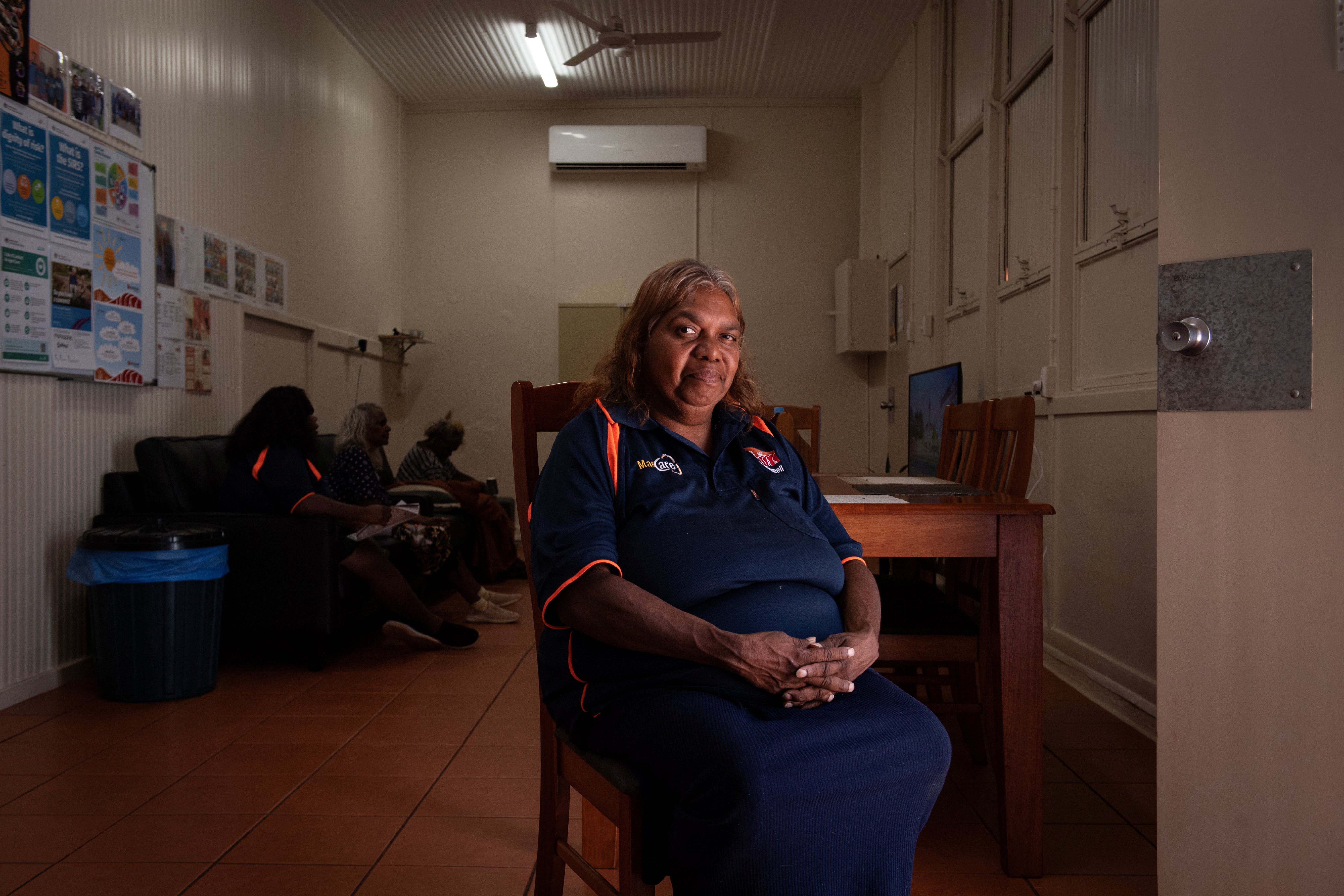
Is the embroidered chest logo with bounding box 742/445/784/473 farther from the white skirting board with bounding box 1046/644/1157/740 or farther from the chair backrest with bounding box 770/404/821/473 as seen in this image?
the chair backrest with bounding box 770/404/821/473

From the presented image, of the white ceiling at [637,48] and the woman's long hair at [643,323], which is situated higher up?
the white ceiling at [637,48]

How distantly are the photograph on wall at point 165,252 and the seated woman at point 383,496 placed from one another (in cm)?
108

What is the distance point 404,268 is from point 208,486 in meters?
4.16

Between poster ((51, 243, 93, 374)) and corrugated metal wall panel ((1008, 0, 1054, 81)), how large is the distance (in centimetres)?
404

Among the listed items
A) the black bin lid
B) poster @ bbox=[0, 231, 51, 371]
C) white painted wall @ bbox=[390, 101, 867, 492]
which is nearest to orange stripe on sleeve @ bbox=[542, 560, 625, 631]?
the black bin lid

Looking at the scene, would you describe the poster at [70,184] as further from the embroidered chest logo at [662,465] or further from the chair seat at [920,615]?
the chair seat at [920,615]

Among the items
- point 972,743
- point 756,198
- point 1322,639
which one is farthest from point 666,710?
point 756,198

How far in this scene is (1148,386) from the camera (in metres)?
3.00

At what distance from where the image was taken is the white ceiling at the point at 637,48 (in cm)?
586

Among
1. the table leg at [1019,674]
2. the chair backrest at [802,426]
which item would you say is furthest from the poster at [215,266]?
the table leg at [1019,674]

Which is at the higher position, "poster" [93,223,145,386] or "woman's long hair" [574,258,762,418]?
"poster" [93,223,145,386]

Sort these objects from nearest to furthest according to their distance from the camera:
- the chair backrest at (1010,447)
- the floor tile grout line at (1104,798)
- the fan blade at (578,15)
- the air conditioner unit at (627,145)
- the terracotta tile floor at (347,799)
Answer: the terracotta tile floor at (347,799), the floor tile grout line at (1104,798), the chair backrest at (1010,447), the fan blade at (578,15), the air conditioner unit at (627,145)

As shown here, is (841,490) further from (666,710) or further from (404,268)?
(404,268)

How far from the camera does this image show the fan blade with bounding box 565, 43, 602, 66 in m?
5.60
